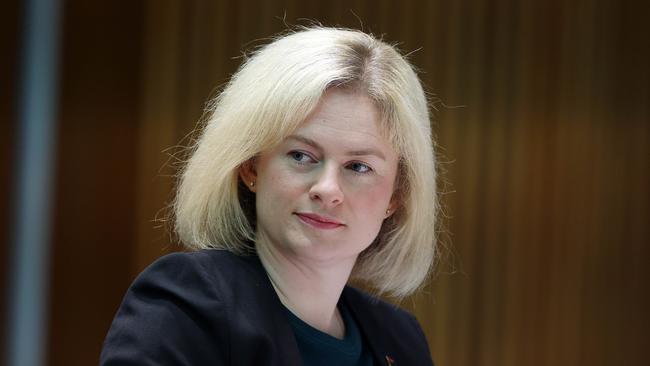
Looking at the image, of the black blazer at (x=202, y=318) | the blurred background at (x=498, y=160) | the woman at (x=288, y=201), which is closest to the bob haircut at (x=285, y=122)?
the woman at (x=288, y=201)

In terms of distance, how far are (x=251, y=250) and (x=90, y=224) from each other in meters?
2.19

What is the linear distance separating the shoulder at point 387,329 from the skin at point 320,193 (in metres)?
0.20

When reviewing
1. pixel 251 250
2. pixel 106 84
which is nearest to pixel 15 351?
pixel 106 84

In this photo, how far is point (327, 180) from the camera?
5.07 feet

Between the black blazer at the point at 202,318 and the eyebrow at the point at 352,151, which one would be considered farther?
the eyebrow at the point at 352,151

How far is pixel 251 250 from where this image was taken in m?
1.68

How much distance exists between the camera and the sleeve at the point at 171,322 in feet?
4.55

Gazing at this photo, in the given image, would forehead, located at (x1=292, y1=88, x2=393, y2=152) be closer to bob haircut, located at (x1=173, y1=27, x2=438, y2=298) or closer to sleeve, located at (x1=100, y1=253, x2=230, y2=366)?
bob haircut, located at (x1=173, y1=27, x2=438, y2=298)

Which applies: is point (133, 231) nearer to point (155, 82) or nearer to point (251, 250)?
point (155, 82)

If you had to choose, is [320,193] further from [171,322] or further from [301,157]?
[171,322]

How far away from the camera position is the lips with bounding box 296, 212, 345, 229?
1568 millimetres

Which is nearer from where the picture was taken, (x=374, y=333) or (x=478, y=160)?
(x=374, y=333)

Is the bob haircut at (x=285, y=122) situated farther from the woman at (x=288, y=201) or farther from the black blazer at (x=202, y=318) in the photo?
the black blazer at (x=202, y=318)

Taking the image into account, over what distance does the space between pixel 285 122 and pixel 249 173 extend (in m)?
0.16
